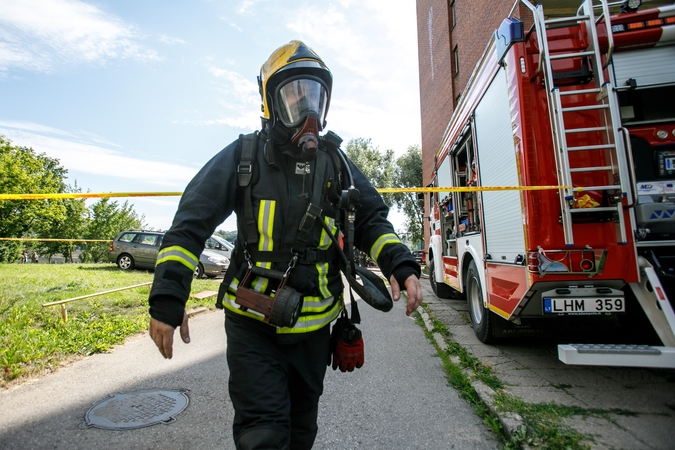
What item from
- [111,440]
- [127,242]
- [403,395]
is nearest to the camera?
[111,440]

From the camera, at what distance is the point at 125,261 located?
45.2ft

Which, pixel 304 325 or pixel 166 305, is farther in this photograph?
pixel 304 325

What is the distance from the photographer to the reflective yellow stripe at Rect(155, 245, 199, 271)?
4.98ft

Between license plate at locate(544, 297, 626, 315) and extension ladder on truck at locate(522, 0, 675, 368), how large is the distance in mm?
164

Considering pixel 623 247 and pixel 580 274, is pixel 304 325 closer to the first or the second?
pixel 580 274

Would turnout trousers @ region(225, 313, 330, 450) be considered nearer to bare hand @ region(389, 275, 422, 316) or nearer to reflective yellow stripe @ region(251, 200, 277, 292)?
reflective yellow stripe @ region(251, 200, 277, 292)

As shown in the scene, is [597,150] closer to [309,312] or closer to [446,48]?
[309,312]

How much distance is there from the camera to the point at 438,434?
2.73 m

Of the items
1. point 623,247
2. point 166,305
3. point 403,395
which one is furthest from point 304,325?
point 623,247

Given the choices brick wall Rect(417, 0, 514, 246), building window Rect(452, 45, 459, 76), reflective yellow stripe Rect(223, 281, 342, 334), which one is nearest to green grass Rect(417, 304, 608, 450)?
reflective yellow stripe Rect(223, 281, 342, 334)

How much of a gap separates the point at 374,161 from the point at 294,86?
36.8 metres

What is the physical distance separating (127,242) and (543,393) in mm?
13912

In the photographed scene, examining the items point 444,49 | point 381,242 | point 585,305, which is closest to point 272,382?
point 381,242

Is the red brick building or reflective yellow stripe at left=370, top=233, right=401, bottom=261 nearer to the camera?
reflective yellow stripe at left=370, top=233, right=401, bottom=261
